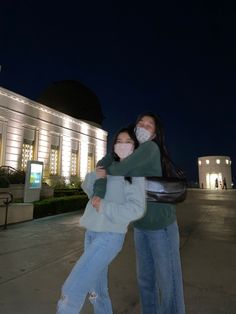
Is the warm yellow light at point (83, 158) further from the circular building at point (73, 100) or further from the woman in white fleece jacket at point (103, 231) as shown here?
the woman in white fleece jacket at point (103, 231)

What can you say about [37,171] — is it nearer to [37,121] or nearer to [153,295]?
[37,121]

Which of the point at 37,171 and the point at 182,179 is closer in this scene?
the point at 182,179

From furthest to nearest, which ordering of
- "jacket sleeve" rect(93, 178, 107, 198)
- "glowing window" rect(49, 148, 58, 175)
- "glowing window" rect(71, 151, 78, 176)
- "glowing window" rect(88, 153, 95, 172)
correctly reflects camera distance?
"glowing window" rect(88, 153, 95, 172)
"glowing window" rect(71, 151, 78, 176)
"glowing window" rect(49, 148, 58, 175)
"jacket sleeve" rect(93, 178, 107, 198)

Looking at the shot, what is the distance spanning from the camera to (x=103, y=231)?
211 cm

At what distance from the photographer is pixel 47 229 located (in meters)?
8.24

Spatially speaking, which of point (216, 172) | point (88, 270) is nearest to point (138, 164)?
point (88, 270)

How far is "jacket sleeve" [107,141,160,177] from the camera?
2.11 meters

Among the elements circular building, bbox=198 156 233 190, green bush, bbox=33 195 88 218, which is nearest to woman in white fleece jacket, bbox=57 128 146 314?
green bush, bbox=33 195 88 218

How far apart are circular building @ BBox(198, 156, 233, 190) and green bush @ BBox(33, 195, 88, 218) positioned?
40006 mm

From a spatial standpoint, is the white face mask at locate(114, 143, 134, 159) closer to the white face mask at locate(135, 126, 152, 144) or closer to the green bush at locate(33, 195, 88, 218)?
the white face mask at locate(135, 126, 152, 144)

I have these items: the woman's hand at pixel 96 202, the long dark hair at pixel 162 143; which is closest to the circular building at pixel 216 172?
the long dark hair at pixel 162 143

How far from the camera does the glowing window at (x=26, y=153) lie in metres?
18.6

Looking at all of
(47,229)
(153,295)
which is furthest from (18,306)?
(47,229)

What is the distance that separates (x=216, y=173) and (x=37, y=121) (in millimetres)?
38634
